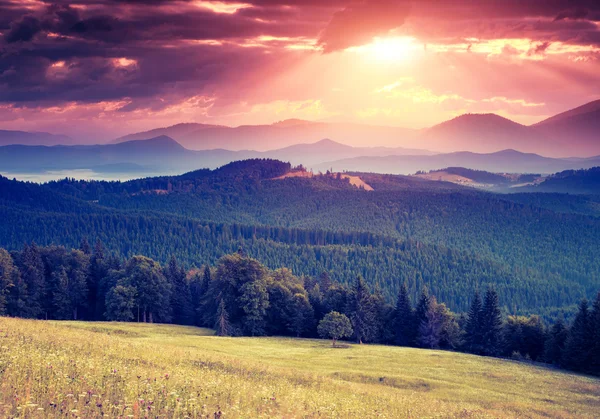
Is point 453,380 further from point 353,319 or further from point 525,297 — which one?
point 525,297

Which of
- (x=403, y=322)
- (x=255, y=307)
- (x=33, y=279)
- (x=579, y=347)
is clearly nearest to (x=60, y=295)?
(x=33, y=279)

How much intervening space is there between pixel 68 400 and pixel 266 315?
237ft

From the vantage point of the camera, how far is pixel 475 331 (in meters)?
88.2

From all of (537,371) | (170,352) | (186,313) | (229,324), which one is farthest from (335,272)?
(170,352)

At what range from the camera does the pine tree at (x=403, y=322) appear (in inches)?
3605

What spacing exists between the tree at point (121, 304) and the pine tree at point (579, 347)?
222 ft

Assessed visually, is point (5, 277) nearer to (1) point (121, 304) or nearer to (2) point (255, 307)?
(1) point (121, 304)

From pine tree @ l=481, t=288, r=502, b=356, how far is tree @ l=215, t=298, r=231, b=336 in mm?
41491

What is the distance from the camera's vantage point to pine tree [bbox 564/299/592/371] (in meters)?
65.5

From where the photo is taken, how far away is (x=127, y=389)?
69.1 feet

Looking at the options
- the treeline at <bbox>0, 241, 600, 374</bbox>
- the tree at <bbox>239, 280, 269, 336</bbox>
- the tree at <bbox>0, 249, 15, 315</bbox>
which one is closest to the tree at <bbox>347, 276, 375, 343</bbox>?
the treeline at <bbox>0, 241, 600, 374</bbox>

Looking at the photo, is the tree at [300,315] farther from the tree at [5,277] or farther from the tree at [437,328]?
the tree at [5,277]

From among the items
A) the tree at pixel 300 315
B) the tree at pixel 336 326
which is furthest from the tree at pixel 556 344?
the tree at pixel 300 315

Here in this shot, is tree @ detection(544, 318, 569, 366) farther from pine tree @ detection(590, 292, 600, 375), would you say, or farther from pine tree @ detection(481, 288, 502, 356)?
pine tree @ detection(481, 288, 502, 356)
